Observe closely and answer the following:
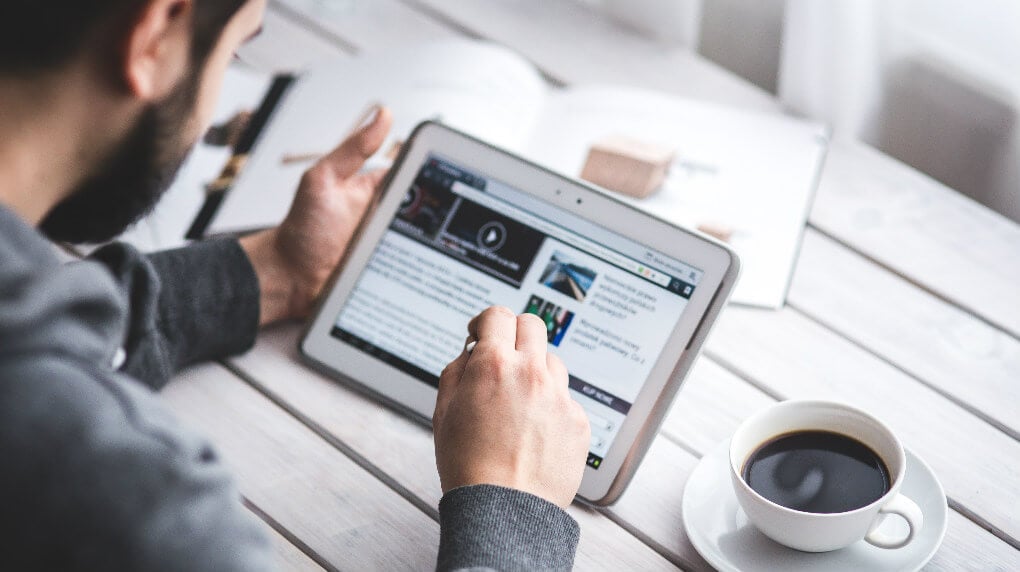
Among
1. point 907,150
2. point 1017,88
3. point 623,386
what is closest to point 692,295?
point 623,386

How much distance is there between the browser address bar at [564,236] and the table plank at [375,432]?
183mm

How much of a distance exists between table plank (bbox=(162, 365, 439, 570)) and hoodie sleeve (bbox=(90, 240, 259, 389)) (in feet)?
0.09

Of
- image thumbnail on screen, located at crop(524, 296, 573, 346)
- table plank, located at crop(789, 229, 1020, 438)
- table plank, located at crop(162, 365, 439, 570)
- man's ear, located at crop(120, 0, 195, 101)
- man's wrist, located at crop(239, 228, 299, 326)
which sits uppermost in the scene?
table plank, located at crop(789, 229, 1020, 438)

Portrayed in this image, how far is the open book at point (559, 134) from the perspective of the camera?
37.4 inches

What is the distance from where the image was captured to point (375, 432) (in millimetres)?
788

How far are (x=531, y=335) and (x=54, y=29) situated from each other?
1.20ft

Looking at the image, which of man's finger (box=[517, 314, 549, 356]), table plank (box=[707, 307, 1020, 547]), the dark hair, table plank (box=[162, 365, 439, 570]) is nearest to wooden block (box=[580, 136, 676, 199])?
table plank (box=[707, 307, 1020, 547])

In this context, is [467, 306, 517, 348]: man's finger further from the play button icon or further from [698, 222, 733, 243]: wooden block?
[698, 222, 733, 243]: wooden block

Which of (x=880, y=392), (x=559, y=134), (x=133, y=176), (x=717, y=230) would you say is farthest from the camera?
(x=559, y=134)

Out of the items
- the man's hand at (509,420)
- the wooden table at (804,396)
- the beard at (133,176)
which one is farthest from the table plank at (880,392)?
the beard at (133,176)

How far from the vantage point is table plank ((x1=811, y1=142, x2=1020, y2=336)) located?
2.98 ft

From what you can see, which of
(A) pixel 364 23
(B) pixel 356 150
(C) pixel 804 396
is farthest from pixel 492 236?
(A) pixel 364 23

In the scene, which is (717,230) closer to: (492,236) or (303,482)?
(492,236)

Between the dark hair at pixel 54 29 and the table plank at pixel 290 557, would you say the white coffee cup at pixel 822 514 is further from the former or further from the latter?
the dark hair at pixel 54 29
